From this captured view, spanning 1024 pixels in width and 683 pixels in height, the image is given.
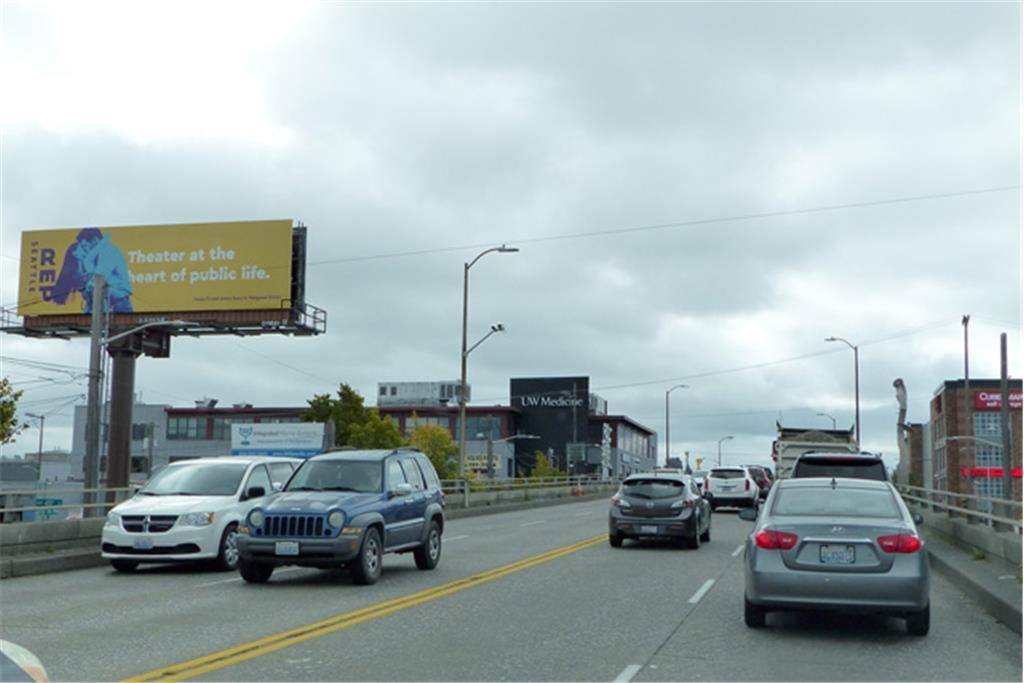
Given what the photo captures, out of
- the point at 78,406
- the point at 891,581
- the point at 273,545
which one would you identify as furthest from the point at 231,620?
the point at 78,406

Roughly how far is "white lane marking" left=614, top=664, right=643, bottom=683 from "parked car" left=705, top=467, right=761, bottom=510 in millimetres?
30528

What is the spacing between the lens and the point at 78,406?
124625mm

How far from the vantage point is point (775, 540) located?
1081 cm

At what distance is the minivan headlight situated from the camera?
55.9 feet

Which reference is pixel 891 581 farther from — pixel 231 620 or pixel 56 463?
pixel 56 463

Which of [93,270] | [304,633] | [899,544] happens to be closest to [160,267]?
[93,270]

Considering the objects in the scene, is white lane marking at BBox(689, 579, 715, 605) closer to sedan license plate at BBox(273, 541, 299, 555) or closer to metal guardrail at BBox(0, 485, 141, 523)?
sedan license plate at BBox(273, 541, 299, 555)

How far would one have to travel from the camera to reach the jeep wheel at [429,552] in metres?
17.5

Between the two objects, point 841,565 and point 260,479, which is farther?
point 260,479

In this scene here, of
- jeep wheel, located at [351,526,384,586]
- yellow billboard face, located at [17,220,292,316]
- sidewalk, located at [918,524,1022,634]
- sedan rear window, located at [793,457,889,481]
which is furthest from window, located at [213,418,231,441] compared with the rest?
jeep wheel, located at [351,526,384,586]

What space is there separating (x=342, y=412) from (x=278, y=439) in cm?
3340

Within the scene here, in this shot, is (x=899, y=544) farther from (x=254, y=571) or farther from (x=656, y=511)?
(x=656, y=511)

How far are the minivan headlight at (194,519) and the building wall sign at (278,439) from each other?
2407 centimetres

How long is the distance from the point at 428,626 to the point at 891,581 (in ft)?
14.7
